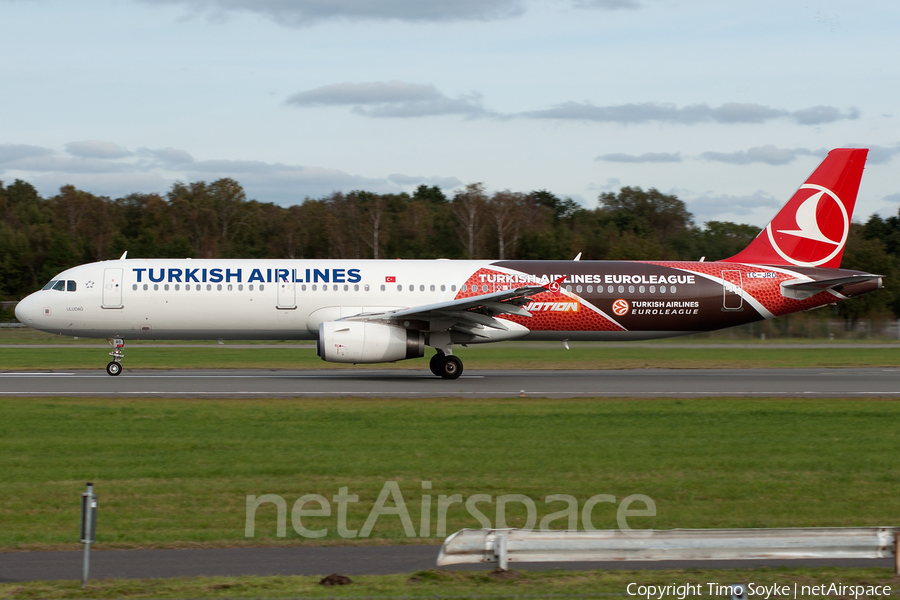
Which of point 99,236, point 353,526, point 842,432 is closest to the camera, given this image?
point 353,526

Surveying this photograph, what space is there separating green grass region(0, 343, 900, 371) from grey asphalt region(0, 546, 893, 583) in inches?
847

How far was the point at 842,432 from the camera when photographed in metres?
14.5

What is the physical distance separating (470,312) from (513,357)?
32.7 ft

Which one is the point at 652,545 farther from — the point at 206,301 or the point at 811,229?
the point at 811,229

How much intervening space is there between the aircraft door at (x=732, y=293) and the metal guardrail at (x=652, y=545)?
69.2 ft

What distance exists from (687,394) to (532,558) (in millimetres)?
14970

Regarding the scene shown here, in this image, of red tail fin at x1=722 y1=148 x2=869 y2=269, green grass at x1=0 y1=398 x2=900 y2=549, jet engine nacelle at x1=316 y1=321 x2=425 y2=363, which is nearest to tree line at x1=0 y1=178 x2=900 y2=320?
red tail fin at x1=722 y1=148 x2=869 y2=269

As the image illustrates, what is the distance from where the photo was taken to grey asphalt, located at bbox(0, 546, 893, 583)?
6.98 meters

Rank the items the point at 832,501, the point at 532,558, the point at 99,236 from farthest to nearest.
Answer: the point at 99,236 < the point at 832,501 < the point at 532,558

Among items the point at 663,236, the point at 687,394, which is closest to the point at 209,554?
the point at 687,394

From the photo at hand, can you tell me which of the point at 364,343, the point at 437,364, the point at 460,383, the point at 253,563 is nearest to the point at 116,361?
the point at 364,343

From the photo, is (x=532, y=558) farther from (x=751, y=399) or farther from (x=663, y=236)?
(x=663, y=236)

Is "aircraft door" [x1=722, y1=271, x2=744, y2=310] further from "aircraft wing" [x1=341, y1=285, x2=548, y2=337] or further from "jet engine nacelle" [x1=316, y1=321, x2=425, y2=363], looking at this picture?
"jet engine nacelle" [x1=316, y1=321, x2=425, y2=363]

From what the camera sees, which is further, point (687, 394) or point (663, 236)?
point (663, 236)
